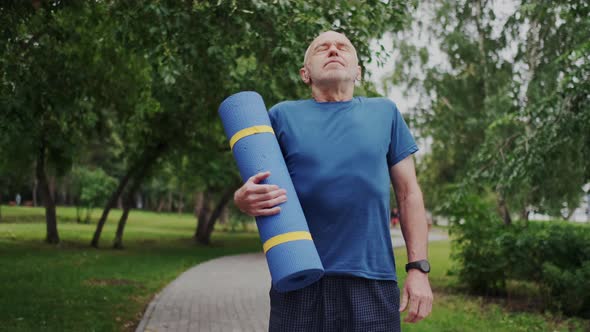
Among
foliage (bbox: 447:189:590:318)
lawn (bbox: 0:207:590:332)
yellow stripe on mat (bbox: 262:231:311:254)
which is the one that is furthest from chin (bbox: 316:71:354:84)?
foliage (bbox: 447:189:590:318)

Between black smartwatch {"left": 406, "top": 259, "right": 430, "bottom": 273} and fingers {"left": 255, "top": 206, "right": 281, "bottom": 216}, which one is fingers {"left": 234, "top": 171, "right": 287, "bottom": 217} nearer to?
fingers {"left": 255, "top": 206, "right": 281, "bottom": 216}

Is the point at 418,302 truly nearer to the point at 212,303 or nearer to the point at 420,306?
the point at 420,306

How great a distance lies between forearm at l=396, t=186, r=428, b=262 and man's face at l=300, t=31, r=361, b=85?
557 mm

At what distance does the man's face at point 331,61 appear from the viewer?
2.51 m

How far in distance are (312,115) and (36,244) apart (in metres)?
20.5

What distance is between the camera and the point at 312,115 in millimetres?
Result: 2500

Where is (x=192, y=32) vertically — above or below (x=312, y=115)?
above

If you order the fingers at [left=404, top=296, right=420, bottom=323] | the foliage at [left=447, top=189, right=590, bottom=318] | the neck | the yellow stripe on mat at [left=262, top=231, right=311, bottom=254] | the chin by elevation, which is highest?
the chin

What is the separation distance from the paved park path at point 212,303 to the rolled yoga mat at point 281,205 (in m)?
2.69

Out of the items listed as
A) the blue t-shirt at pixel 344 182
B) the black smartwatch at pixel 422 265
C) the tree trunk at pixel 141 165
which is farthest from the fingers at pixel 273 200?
the tree trunk at pixel 141 165

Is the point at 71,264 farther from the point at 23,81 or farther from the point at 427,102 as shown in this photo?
the point at 427,102

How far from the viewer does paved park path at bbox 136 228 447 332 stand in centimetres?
807

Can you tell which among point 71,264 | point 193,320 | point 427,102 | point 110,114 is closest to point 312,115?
point 193,320

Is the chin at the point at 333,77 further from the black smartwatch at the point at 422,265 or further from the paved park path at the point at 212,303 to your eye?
the paved park path at the point at 212,303
